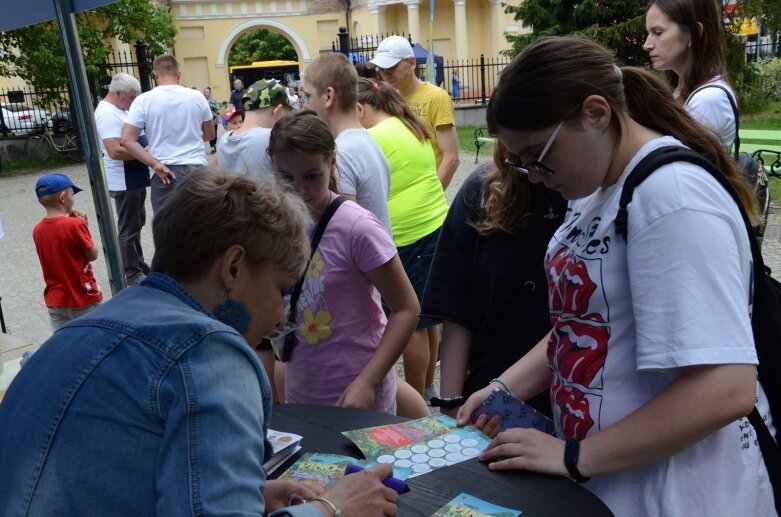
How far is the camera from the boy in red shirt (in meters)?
4.79

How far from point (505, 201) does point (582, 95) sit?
63 centimetres

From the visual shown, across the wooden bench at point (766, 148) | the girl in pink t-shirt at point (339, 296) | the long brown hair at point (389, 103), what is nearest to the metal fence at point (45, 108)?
the wooden bench at point (766, 148)

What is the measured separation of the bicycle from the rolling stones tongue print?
1961 centimetres

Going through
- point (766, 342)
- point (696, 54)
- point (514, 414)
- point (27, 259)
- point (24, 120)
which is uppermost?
point (696, 54)

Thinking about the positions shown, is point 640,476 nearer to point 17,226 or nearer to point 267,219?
point 267,219

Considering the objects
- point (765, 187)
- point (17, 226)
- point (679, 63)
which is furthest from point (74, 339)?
point (17, 226)

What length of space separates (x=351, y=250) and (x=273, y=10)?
40.2 metres

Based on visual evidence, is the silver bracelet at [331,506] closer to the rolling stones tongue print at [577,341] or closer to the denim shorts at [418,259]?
the rolling stones tongue print at [577,341]

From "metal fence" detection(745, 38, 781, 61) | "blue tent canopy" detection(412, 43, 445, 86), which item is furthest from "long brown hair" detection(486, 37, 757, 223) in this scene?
"metal fence" detection(745, 38, 781, 61)

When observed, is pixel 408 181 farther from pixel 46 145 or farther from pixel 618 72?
pixel 46 145

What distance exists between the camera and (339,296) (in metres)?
2.41

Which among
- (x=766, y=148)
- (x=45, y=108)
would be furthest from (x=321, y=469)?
(x=45, y=108)

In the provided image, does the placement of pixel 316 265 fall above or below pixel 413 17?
below

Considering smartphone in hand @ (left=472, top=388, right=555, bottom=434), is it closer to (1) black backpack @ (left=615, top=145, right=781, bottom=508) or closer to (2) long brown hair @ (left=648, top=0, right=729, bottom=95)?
(1) black backpack @ (left=615, top=145, right=781, bottom=508)
